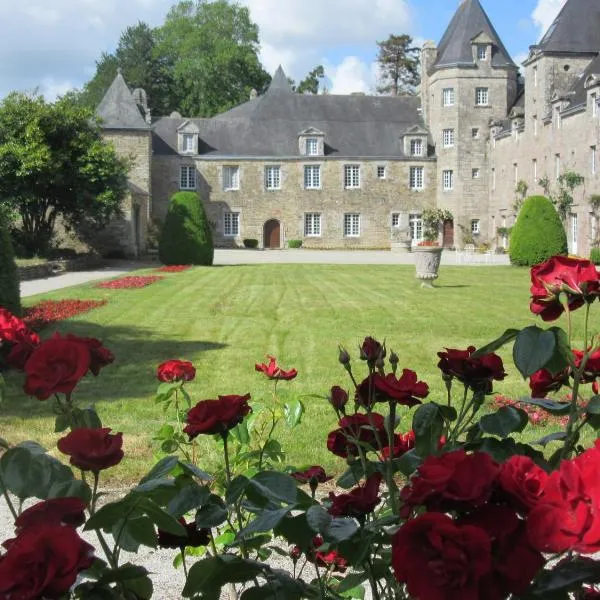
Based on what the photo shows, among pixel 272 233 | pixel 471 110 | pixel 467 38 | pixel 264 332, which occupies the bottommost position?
pixel 264 332

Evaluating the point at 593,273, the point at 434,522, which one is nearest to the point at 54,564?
the point at 434,522

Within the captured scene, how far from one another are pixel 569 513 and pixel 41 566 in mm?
768

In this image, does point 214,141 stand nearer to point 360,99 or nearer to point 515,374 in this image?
point 360,99

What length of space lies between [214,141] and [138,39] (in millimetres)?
21031

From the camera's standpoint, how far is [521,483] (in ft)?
4.12

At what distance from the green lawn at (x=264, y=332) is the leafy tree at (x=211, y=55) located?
40.1 m

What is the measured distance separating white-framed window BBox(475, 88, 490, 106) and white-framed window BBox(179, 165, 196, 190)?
54.6ft

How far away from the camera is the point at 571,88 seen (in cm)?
3822

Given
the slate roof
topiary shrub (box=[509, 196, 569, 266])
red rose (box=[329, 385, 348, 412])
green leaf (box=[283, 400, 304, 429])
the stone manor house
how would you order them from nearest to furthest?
red rose (box=[329, 385, 348, 412]), green leaf (box=[283, 400, 304, 429]), topiary shrub (box=[509, 196, 569, 266]), the stone manor house, the slate roof

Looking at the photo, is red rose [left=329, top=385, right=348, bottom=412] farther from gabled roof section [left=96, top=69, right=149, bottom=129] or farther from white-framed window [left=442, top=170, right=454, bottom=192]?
white-framed window [left=442, top=170, right=454, bottom=192]

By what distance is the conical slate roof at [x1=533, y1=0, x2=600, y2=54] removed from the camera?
129 ft

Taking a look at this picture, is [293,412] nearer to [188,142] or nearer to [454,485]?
[454,485]

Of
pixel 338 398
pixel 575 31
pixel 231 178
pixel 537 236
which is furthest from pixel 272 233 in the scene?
pixel 338 398

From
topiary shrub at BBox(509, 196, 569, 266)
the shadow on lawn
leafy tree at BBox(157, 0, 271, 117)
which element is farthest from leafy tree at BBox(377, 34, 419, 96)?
the shadow on lawn
